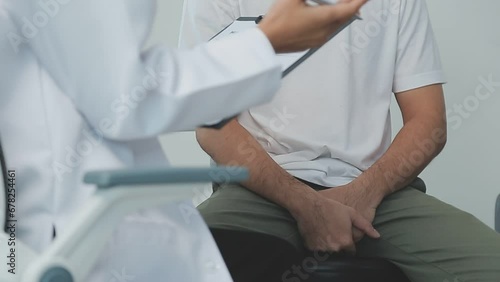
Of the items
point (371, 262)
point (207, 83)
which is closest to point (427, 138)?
point (371, 262)

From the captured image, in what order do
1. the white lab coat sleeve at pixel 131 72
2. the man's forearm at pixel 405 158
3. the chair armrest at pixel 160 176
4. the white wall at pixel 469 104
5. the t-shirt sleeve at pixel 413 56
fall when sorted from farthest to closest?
the white wall at pixel 469 104 → the t-shirt sleeve at pixel 413 56 → the man's forearm at pixel 405 158 → the white lab coat sleeve at pixel 131 72 → the chair armrest at pixel 160 176

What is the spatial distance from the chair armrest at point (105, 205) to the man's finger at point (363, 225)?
83 centimetres

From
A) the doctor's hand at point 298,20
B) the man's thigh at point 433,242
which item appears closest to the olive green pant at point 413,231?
the man's thigh at point 433,242

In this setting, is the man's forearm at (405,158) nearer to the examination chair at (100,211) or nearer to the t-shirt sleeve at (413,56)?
the t-shirt sleeve at (413,56)

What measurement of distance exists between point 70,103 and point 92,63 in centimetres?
7

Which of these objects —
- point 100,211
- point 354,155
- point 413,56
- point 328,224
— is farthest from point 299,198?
point 100,211

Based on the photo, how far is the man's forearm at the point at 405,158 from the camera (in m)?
1.53

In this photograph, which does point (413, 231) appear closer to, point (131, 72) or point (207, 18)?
point (207, 18)

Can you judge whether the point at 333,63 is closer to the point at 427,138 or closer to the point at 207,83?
the point at 427,138

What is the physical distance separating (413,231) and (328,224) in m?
0.17

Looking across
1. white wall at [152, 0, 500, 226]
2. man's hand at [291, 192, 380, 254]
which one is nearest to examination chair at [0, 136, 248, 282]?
man's hand at [291, 192, 380, 254]

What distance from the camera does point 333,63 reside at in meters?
1.61

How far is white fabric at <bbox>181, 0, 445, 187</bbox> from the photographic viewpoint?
1575mm

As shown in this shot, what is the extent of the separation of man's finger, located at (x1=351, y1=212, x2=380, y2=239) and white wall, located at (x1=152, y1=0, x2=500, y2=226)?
0.75 meters
